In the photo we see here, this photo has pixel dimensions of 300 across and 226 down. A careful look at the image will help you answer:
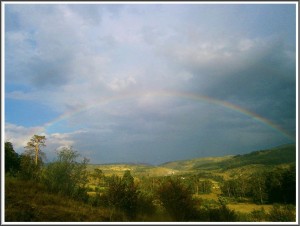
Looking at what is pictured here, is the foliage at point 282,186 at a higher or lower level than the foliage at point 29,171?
lower

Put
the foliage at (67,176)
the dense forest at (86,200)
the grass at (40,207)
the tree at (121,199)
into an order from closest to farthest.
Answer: the grass at (40,207) < the dense forest at (86,200) < the tree at (121,199) < the foliage at (67,176)

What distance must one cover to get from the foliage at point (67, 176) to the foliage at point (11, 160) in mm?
5310

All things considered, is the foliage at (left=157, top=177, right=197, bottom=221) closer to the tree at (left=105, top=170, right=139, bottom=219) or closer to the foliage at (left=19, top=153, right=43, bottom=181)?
the tree at (left=105, top=170, right=139, bottom=219)

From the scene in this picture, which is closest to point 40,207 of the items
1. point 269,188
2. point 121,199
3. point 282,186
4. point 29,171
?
point 121,199

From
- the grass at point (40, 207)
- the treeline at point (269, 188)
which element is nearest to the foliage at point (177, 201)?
the grass at point (40, 207)

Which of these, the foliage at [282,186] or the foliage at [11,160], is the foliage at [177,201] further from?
the foliage at [282,186]

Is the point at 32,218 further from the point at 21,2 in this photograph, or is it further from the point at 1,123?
the point at 21,2

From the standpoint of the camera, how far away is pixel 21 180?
2691cm

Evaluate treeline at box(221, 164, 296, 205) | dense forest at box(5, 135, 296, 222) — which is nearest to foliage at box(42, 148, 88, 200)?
dense forest at box(5, 135, 296, 222)

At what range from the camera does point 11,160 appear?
1236 inches

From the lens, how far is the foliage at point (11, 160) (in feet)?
97.9

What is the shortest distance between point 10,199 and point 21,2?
A: 12.0 meters

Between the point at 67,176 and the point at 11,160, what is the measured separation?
9427 mm

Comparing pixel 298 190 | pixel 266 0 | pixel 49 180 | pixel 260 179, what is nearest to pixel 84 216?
pixel 49 180
